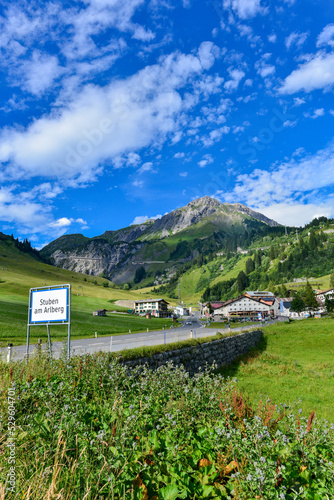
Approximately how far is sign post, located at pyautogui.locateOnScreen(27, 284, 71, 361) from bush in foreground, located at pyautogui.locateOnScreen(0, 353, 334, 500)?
5043mm

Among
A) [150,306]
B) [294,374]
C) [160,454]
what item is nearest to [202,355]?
[294,374]

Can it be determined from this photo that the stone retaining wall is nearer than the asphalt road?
Yes

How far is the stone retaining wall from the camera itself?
A: 12766 mm

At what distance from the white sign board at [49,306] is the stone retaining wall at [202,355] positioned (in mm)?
3205

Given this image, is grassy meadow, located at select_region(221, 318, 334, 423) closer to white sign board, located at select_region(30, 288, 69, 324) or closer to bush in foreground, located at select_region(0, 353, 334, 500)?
bush in foreground, located at select_region(0, 353, 334, 500)

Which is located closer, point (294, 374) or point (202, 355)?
point (202, 355)

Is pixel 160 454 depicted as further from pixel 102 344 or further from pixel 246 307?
pixel 246 307

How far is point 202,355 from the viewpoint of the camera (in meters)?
18.3

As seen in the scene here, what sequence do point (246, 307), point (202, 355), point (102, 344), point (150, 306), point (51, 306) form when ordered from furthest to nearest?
point (150, 306)
point (246, 307)
point (102, 344)
point (202, 355)
point (51, 306)

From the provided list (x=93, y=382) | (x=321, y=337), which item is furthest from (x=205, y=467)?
(x=321, y=337)

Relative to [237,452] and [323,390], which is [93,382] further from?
[323,390]

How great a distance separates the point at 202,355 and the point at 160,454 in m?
15.4

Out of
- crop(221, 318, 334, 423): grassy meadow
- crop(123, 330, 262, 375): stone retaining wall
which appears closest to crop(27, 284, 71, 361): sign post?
crop(123, 330, 262, 375): stone retaining wall

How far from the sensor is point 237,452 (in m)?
4.01
